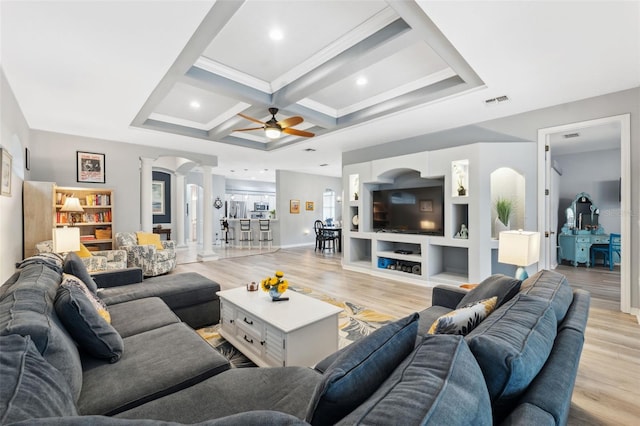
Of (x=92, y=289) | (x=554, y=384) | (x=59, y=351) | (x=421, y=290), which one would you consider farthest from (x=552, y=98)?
(x=92, y=289)

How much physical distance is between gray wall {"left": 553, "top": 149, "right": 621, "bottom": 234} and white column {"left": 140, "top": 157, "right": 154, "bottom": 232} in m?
9.56

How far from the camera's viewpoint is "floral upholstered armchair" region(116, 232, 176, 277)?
551 cm

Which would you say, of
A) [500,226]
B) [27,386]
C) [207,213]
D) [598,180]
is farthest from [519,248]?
[207,213]

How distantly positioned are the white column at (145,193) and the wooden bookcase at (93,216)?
0.66m

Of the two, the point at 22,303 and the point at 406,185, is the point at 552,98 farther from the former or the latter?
the point at 22,303

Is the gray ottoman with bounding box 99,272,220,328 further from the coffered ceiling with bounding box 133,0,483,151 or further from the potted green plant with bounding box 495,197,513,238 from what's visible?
the potted green plant with bounding box 495,197,513,238

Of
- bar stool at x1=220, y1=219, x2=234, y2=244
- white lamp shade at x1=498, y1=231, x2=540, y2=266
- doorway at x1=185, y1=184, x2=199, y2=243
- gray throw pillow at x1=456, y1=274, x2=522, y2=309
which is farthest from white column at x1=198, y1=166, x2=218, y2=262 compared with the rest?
gray throw pillow at x1=456, y1=274, x2=522, y2=309

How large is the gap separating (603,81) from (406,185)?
122 inches

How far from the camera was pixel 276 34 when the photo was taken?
9.25ft

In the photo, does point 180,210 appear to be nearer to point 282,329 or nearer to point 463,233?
point 463,233

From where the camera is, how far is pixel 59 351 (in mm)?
1218

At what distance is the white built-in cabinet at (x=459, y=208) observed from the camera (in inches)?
170

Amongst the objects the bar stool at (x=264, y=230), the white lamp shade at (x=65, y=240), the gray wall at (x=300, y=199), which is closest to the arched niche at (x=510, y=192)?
the white lamp shade at (x=65, y=240)

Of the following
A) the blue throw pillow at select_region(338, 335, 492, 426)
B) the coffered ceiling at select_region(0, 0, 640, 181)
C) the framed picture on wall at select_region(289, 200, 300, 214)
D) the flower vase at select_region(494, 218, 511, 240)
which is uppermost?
the coffered ceiling at select_region(0, 0, 640, 181)
